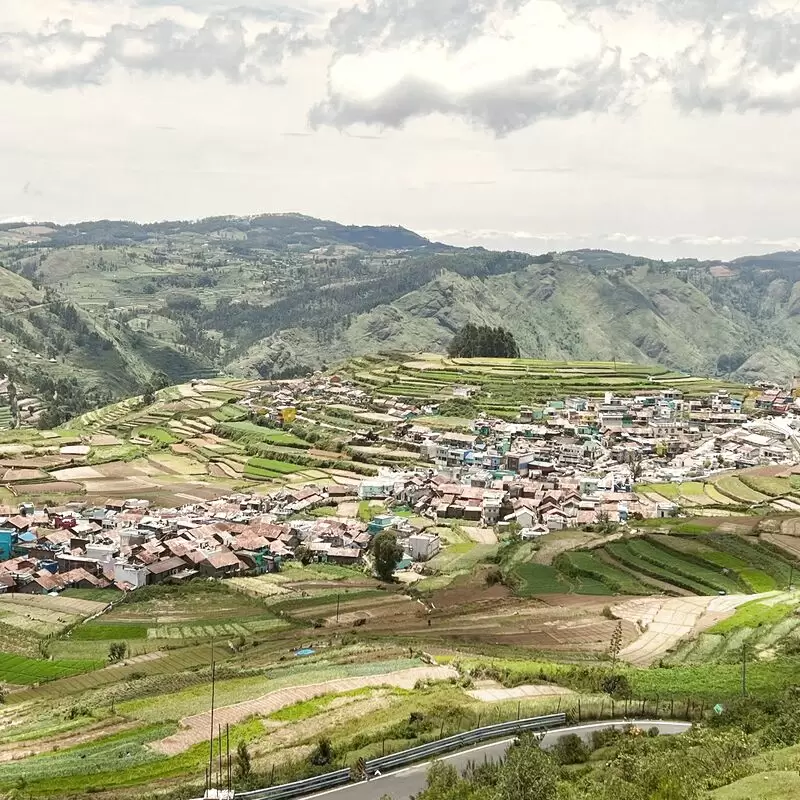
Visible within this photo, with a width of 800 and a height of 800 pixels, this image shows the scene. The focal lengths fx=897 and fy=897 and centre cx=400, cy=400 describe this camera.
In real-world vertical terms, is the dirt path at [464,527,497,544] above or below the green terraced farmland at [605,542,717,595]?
below

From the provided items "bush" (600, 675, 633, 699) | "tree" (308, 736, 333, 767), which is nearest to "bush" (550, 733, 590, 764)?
"tree" (308, 736, 333, 767)

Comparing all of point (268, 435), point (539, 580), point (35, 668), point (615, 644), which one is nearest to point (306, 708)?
point (615, 644)

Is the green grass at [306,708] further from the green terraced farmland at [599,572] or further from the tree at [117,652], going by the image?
the green terraced farmland at [599,572]

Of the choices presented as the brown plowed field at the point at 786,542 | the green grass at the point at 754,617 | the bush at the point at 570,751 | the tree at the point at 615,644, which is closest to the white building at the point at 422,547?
the tree at the point at 615,644

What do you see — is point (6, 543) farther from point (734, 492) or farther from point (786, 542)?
point (734, 492)

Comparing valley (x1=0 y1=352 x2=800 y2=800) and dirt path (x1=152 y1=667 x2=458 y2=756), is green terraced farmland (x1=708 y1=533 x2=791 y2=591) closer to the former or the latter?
valley (x1=0 y1=352 x2=800 y2=800)

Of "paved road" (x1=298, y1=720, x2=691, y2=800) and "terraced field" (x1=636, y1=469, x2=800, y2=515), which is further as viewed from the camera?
"terraced field" (x1=636, y1=469, x2=800, y2=515)
